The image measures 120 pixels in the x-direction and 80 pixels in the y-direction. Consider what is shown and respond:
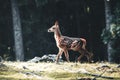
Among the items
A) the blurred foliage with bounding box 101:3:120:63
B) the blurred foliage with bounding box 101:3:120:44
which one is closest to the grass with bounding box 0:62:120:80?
→ the blurred foliage with bounding box 101:3:120:44

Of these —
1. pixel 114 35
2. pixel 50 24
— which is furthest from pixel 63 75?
pixel 50 24

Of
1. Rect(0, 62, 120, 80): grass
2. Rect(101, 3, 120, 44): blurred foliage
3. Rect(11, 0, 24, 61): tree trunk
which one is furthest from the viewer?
Rect(11, 0, 24, 61): tree trunk

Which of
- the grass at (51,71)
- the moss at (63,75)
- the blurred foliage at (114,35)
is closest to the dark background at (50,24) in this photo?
the blurred foliage at (114,35)

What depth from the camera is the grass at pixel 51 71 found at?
1817 centimetres

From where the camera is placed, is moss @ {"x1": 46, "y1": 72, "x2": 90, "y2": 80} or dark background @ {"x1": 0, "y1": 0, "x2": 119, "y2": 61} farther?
dark background @ {"x1": 0, "y1": 0, "x2": 119, "y2": 61}

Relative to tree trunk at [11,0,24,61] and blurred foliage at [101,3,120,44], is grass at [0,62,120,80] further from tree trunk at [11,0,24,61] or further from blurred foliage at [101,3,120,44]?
tree trunk at [11,0,24,61]

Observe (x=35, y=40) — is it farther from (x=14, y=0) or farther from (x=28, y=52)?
→ (x=14, y=0)

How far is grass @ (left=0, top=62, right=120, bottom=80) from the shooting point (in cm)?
1817

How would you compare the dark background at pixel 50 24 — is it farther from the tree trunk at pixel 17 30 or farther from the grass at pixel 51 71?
the grass at pixel 51 71

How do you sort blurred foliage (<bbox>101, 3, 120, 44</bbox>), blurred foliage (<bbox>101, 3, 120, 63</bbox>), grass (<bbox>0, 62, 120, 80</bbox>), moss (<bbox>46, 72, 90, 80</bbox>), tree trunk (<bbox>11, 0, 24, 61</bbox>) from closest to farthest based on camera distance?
1. grass (<bbox>0, 62, 120, 80</bbox>)
2. moss (<bbox>46, 72, 90, 80</bbox>)
3. blurred foliage (<bbox>101, 3, 120, 44</bbox>)
4. blurred foliage (<bbox>101, 3, 120, 63</bbox>)
5. tree trunk (<bbox>11, 0, 24, 61</bbox>)

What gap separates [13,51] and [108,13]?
10.3 metres

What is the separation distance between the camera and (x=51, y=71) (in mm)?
19750

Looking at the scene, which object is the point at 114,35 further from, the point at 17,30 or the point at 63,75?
the point at 63,75

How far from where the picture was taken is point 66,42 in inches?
916
